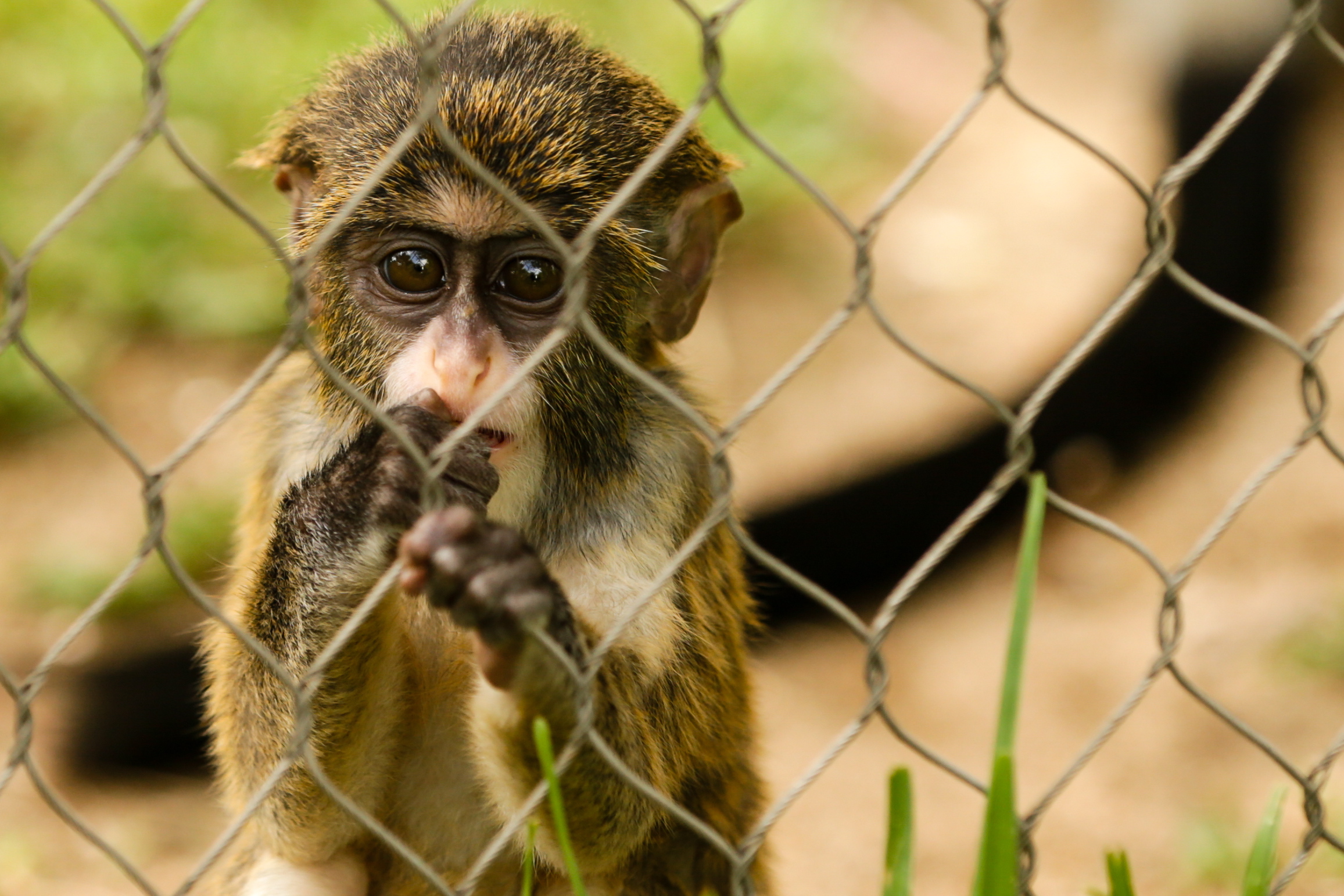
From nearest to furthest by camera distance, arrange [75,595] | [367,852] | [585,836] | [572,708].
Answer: [572,708], [585,836], [367,852], [75,595]

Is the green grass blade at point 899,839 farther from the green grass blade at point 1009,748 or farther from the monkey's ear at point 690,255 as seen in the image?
the monkey's ear at point 690,255

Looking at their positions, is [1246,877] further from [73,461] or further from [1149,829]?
[73,461]

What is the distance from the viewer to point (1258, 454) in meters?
6.61

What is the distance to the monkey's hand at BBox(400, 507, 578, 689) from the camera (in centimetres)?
224

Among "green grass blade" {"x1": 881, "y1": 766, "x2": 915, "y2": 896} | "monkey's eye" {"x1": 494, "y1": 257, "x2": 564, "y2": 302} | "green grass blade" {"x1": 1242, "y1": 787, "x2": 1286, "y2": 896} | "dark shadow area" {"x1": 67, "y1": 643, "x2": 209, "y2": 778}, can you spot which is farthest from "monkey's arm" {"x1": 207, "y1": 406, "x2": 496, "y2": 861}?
"dark shadow area" {"x1": 67, "y1": 643, "x2": 209, "y2": 778}

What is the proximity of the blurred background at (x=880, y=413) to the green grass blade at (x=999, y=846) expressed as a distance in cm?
222

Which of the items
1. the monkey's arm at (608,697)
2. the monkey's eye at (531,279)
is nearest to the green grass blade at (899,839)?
the monkey's arm at (608,697)

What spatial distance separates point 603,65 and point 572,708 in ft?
4.88

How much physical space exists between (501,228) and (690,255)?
54cm

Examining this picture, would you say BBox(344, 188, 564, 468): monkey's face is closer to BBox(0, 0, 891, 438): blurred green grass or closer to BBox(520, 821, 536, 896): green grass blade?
BBox(520, 821, 536, 896): green grass blade

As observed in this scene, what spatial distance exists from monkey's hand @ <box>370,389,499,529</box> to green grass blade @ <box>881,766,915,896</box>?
877 millimetres

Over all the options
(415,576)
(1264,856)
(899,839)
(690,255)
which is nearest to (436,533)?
Result: (415,576)

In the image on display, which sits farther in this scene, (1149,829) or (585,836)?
(1149,829)

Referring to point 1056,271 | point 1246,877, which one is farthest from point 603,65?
point 1056,271
